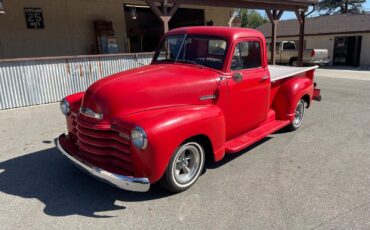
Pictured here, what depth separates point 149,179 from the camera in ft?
10.1

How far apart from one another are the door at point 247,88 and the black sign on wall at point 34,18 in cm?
998

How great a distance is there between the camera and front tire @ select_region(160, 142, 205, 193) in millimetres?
3312

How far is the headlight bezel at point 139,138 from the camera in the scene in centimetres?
292

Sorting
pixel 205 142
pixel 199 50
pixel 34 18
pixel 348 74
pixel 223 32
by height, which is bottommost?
pixel 348 74

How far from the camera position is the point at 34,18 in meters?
11.4

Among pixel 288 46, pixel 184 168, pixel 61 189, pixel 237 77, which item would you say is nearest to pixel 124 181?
pixel 184 168

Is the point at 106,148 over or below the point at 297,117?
over

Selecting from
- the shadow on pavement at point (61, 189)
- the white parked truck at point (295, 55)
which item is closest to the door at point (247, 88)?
the shadow on pavement at point (61, 189)

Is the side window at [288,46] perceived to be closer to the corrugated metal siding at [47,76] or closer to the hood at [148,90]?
the corrugated metal siding at [47,76]

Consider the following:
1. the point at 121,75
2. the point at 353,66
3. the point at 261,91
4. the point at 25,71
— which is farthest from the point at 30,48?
the point at 353,66

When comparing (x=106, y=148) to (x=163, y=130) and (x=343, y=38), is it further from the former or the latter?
(x=343, y=38)

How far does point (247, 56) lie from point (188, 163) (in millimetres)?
1907

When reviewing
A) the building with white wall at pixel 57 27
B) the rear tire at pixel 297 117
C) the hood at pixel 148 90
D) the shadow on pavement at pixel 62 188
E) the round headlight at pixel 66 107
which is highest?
the building with white wall at pixel 57 27

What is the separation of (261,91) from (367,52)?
66.5ft
